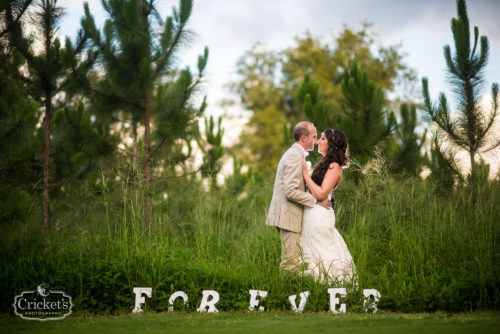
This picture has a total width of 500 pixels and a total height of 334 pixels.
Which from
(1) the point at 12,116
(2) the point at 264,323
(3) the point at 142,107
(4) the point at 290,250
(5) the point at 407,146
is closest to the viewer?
(2) the point at 264,323

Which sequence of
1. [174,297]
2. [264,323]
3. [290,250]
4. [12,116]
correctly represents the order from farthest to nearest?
1. [12,116]
2. [290,250]
3. [174,297]
4. [264,323]

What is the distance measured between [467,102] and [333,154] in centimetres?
265

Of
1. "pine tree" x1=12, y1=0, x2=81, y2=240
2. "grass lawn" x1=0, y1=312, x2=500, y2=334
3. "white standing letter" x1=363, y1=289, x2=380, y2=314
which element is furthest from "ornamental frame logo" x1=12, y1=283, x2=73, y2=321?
"white standing letter" x1=363, y1=289, x2=380, y2=314

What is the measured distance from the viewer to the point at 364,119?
26.4ft

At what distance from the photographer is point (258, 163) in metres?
25.2

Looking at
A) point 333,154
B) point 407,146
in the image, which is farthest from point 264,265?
point 407,146

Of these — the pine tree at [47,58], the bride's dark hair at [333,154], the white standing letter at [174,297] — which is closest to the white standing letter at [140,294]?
the white standing letter at [174,297]

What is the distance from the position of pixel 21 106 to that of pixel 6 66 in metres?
0.50

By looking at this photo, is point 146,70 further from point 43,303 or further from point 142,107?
point 43,303

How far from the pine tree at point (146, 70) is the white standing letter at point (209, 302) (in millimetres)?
2730

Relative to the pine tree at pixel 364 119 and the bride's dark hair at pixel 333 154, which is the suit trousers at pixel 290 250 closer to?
the bride's dark hair at pixel 333 154

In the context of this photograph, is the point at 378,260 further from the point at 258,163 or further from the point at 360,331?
the point at 258,163

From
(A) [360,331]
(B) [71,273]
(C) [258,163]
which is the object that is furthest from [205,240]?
(C) [258,163]

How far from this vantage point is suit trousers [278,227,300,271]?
17.8 ft
